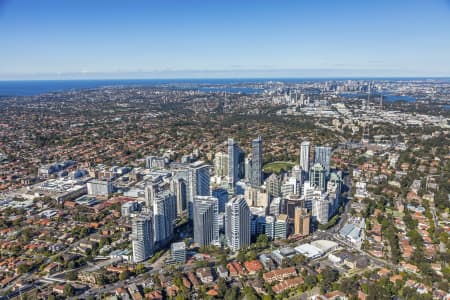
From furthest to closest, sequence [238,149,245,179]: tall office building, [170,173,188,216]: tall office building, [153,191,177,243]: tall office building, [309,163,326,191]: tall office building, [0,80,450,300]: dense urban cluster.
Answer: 1. [238,149,245,179]: tall office building
2. [309,163,326,191]: tall office building
3. [170,173,188,216]: tall office building
4. [153,191,177,243]: tall office building
5. [0,80,450,300]: dense urban cluster

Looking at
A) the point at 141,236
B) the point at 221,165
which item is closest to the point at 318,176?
the point at 221,165

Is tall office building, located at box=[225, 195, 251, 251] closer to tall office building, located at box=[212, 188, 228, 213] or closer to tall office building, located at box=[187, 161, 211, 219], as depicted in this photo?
tall office building, located at box=[212, 188, 228, 213]

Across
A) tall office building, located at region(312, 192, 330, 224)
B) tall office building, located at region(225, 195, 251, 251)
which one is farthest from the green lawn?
tall office building, located at region(225, 195, 251, 251)

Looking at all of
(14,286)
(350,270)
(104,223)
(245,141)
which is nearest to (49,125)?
(245,141)

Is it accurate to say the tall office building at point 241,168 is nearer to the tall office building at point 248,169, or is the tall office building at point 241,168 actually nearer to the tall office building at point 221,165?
the tall office building at point 221,165

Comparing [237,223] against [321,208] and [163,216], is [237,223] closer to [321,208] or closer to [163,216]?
[163,216]

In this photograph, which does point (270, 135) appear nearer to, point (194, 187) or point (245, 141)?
point (245, 141)
